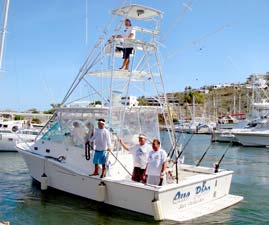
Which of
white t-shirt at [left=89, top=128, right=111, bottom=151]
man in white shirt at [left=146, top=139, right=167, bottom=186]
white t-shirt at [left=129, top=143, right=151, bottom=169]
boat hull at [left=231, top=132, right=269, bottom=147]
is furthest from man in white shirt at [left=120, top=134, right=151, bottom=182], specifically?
boat hull at [left=231, top=132, right=269, bottom=147]

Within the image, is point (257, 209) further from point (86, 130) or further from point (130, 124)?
point (86, 130)

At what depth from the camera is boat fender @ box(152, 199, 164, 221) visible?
30.6ft

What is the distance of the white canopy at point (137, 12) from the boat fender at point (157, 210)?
6.07 meters

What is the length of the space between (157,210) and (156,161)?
1.25 m

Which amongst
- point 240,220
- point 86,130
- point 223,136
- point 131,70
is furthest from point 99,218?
point 223,136

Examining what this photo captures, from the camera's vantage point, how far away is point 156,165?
9.88 m

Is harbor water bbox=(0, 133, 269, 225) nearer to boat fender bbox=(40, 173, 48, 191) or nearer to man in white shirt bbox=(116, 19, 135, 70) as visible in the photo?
boat fender bbox=(40, 173, 48, 191)

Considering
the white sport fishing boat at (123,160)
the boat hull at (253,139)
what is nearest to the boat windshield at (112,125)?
the white sport fishing boat at (123,160)

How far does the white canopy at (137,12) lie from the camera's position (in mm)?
11992

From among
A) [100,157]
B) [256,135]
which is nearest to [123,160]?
[100,157]

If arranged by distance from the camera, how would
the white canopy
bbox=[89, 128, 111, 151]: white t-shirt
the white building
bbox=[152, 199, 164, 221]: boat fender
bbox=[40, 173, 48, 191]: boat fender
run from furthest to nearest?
bbox=[40, 173, 48, 191]: boat fender, the white building, the white canopy, bbox=[89, 128, 111, 151]: white t-shirt, bbox=[152, 199, 164, 221]: boat fender

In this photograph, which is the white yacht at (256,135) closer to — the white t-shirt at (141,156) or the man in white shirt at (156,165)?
the white t-shirt at (141,156)

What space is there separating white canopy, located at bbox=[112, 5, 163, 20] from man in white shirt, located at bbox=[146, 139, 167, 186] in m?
4.54

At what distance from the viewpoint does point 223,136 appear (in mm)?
50219
